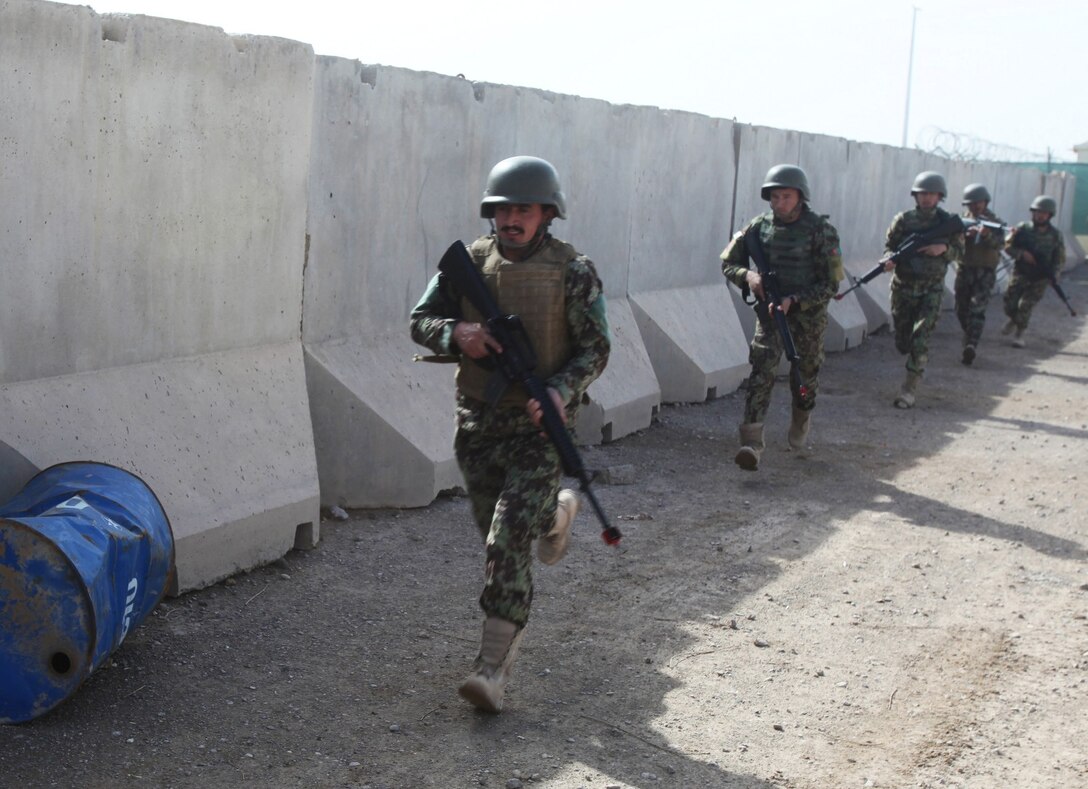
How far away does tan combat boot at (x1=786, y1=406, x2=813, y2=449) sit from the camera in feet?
28.6

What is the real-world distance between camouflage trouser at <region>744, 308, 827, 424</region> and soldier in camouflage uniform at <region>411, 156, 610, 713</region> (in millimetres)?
3889

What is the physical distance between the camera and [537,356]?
14.7ft

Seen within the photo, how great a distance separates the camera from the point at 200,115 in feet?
18.1

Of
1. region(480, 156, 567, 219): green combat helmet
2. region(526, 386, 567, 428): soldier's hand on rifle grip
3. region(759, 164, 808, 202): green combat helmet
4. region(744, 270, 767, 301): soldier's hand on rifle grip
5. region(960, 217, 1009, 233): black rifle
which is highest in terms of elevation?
region(759, 164, 808, 202): green combat helmet

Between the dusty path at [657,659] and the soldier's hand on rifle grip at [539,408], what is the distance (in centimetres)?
93

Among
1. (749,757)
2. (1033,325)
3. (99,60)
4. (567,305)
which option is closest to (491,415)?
(567,305)

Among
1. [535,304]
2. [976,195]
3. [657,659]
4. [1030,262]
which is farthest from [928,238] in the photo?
[535,304]

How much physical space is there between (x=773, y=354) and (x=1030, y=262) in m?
9.07

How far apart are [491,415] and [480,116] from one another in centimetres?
373

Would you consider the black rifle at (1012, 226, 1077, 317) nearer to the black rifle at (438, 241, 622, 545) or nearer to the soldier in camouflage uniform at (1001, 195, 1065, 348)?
the soldier in camouflage uniform at (1001, 195, 1065, 348)

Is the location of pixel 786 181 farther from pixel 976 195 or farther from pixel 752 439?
pixel 976 195

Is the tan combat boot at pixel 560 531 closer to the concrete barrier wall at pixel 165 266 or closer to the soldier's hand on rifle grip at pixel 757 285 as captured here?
the concrete barrier wall at pixel 165 266

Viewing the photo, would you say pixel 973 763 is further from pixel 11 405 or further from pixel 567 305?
pixel 11 405

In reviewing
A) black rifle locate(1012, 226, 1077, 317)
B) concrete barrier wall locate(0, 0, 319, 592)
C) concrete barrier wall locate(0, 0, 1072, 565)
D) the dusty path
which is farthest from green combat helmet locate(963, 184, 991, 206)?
concrete barrier wall locate(0, 0, 319, 592)
